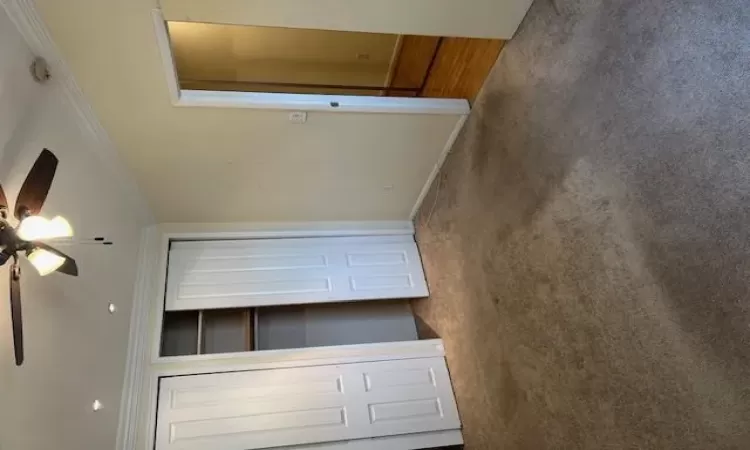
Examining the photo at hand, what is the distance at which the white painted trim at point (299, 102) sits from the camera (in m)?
2.41

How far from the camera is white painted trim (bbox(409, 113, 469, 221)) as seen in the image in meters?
2.96

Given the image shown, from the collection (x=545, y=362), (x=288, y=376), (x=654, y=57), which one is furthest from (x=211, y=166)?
(x=654, y=57)

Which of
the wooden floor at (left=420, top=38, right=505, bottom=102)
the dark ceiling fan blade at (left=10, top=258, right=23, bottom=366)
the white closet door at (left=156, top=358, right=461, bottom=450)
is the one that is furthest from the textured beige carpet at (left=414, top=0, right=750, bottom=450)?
the dark ceiling fan blade at (left=10, top=258, right=23, bottom=366)

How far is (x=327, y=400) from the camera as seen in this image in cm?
298

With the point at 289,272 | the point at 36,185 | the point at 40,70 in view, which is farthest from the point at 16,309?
the point at 289,272

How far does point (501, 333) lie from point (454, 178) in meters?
1.03

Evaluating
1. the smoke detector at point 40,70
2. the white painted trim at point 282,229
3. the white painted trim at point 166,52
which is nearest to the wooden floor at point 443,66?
the white painted trim at point 282,229

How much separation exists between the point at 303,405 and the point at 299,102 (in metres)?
1.77

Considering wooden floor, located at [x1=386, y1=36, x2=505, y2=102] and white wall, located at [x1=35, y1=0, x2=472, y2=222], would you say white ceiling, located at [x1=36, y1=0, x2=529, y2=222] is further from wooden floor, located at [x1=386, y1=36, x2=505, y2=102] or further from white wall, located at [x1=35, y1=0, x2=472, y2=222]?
wooden floor, located at [x1=386, y1=36, x2=505, y2=102]

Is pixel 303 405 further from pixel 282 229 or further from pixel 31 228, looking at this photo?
pixel 31 228

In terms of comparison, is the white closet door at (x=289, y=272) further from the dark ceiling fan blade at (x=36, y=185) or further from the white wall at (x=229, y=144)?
the dark ceiling fan blade at (x=36, y=185)

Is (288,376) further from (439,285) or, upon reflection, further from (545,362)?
(545,362)

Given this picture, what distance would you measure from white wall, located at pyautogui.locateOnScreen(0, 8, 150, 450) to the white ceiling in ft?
0.69

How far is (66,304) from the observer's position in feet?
6.92
